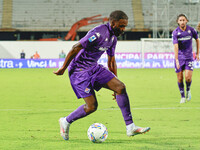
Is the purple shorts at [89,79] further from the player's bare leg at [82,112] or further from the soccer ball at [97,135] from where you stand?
the soccer ball at [97,135]

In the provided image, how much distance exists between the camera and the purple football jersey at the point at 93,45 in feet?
18.0

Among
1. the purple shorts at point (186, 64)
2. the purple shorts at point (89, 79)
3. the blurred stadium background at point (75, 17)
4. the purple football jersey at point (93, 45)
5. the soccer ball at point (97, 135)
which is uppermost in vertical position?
the purple football jersey at point (93, 45)

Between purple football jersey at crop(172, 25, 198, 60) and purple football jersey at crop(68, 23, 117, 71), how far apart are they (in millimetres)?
4978

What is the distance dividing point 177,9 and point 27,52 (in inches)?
635

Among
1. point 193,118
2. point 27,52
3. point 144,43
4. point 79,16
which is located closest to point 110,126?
point 193,118

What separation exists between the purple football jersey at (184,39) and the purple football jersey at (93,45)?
4978 mm

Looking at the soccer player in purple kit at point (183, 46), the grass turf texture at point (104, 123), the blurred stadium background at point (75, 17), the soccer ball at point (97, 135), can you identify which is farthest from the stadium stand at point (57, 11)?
the soccer ball at point (97, 135)

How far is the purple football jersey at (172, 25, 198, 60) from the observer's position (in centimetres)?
1052

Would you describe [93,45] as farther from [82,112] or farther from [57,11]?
[57,11]

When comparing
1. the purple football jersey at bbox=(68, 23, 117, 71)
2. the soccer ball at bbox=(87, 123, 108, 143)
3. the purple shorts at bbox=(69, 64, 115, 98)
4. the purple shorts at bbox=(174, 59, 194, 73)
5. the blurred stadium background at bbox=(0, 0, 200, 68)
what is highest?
the purple football jersey at bbox=(68, 23, 117, 71)

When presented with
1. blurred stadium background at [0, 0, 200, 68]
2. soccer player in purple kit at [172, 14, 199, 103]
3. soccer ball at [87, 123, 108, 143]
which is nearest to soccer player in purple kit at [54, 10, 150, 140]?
soccer ball at [87, 123, 108, 143]

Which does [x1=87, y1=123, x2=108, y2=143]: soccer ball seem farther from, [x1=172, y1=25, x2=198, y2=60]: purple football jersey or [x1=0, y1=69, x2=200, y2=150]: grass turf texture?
[x1=172, y1=25, x2=198, y2=60]: purple football jersey

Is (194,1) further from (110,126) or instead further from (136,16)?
(110,126)

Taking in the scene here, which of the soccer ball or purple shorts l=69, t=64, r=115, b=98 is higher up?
purple shorts l=69, t=64, r=115, b=98
